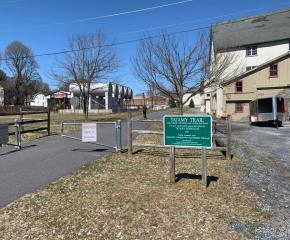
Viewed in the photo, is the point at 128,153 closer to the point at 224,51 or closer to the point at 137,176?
the point at 137,176

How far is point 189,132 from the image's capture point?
25.7 feet

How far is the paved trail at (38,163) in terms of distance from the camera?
25.0 feet

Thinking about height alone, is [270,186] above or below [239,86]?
below

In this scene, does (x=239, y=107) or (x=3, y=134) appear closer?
(x=3, y=134)

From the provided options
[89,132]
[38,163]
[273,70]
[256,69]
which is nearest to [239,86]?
[256,69]

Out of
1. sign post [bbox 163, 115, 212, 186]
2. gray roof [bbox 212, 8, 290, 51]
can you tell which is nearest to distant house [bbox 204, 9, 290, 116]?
gray roof [bbox 212, 8, 290, 51]

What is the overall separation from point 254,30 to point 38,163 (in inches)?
1722

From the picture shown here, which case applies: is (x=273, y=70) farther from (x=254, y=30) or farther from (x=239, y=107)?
(x=254, y=30)

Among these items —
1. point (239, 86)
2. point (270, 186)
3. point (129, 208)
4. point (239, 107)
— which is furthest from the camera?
point (239, 107)

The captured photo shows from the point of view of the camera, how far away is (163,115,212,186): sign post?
25.2 ft

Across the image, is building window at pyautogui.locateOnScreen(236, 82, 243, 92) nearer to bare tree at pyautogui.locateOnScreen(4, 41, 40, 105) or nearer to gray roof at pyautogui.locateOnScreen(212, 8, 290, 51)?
gray roof at pyautogui.locateOnScreen(212, 8, 290, 51)

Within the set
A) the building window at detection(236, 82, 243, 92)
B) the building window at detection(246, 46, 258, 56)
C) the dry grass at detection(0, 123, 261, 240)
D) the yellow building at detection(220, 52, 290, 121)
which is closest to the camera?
the dry grass at detection(0, 123, 261, 240)

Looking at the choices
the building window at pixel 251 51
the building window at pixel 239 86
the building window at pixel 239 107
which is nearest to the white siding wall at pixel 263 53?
the building window at pixel 251 51

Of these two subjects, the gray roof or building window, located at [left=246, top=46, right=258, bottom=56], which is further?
building window, located at [left=246, top=46, right=258, bottom=56]
